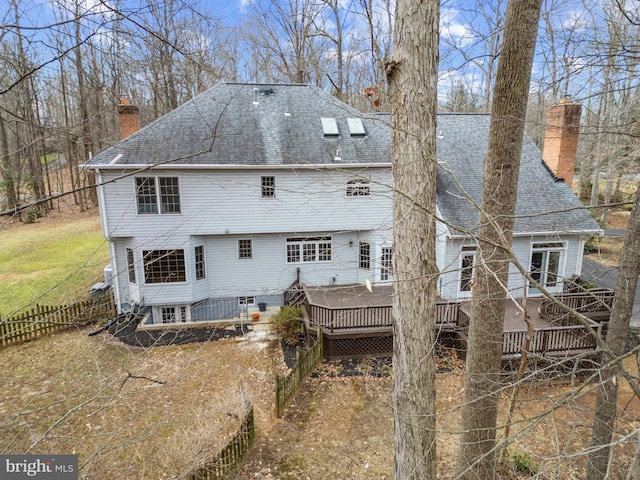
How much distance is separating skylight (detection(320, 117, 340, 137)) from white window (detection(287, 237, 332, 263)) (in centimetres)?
398

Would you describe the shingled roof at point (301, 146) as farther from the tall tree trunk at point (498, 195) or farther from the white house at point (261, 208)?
the tall tree trunk at point (498, 195)

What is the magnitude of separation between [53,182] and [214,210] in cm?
2751

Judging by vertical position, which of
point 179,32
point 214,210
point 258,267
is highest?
point 179,32

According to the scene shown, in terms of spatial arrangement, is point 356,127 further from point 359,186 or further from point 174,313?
point 359,186

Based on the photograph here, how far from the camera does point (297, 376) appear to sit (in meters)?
8.98

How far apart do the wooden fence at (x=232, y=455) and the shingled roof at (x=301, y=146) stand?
7866mm

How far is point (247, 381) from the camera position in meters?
9.56

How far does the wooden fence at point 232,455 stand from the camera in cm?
601

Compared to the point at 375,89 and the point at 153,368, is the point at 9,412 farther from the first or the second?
the point at 375,89

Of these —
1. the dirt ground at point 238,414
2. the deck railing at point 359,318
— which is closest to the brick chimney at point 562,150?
the dirt ground at point 238,414

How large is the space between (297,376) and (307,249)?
19.6 feet

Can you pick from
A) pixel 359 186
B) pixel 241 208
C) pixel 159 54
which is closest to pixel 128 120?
pixel 241 208

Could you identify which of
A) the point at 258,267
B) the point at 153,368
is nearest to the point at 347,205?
the point at 258,267

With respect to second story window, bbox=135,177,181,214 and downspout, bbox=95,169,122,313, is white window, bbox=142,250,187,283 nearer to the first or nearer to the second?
downspout, bbox=95,169,122,313
